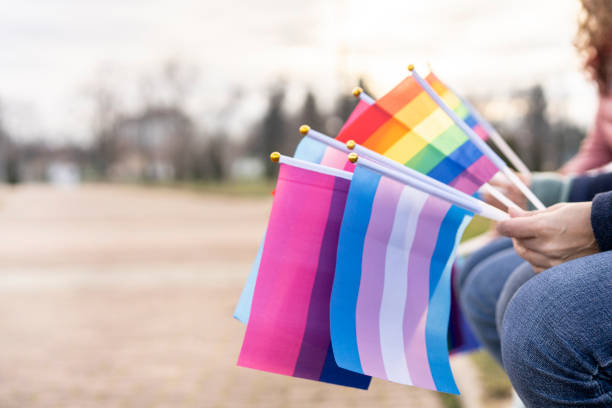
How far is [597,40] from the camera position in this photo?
1613mm

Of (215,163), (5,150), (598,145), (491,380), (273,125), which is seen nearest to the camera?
(598,145)

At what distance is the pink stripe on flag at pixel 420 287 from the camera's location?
105 centimetres

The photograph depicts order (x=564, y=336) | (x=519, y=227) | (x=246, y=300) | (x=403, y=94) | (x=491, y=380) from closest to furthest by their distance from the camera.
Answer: (x=564, y=336)
(x=519, y=227)
(x=246, y=300)
(x=403, y=94)
(x=491, y=380)

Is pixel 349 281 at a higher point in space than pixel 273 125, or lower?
higher

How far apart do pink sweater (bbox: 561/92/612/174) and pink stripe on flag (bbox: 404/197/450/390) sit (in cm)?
90

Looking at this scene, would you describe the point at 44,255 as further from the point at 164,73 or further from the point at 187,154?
the point at 187,154

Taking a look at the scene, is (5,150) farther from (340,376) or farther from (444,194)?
(444,194)

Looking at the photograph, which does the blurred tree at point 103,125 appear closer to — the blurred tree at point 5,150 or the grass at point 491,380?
the blurred tree at point 5,150

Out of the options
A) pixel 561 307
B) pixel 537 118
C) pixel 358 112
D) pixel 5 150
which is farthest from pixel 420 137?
pixel 5 150

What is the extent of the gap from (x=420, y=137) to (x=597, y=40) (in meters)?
0.76

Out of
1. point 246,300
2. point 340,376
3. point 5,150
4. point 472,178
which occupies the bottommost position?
point 5,150

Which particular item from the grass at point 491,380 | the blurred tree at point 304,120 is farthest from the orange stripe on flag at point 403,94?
the blurred tree at point 304,120

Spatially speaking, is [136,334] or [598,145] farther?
[136,334]

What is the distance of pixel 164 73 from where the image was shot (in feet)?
141
